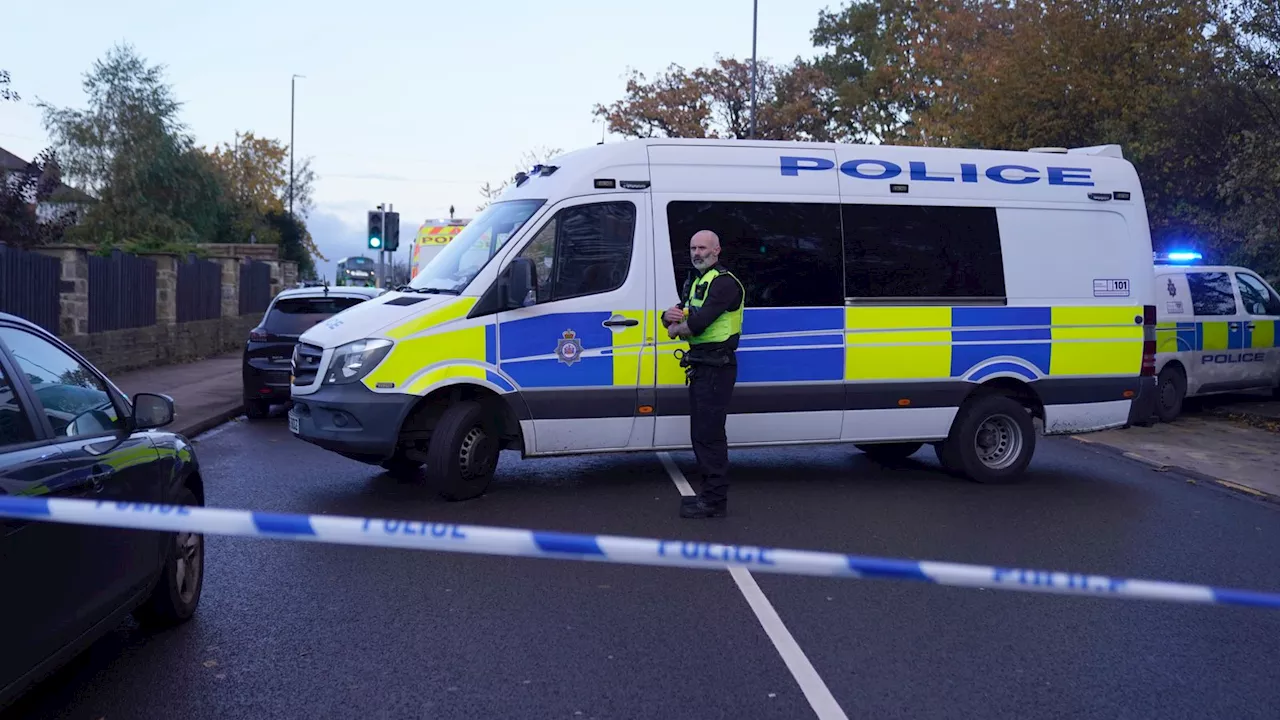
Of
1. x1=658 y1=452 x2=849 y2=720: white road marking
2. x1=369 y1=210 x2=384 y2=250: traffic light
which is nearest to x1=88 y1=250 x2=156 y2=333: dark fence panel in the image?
x1=369 y1=210 x2=384 y2=250: traffic light

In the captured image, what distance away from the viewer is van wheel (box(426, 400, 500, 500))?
820 centimetres

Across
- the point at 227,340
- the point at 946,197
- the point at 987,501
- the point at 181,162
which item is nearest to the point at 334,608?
the point at 987,501

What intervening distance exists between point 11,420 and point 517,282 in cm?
449

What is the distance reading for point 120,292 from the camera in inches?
729

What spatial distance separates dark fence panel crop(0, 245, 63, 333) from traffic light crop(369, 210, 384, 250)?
6.87 meters

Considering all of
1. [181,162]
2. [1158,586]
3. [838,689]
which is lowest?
[838,689]

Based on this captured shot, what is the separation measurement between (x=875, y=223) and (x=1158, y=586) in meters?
6.42

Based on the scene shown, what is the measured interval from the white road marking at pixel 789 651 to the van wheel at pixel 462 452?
8.02 ft

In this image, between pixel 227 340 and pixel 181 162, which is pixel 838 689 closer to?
pixel 227 340

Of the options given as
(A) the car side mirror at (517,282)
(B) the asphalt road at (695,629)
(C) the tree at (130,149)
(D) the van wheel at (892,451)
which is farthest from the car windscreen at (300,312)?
(C) the tree at (130,149)

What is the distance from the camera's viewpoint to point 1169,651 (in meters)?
5.26

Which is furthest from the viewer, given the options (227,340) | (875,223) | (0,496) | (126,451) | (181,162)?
(181,162)

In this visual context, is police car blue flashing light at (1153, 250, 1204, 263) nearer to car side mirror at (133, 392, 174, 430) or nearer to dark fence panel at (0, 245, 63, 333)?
car side mirror at (133, 392, 174, 430)

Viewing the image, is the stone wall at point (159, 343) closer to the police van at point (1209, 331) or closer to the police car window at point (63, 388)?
the police car window at point (63, 388)
